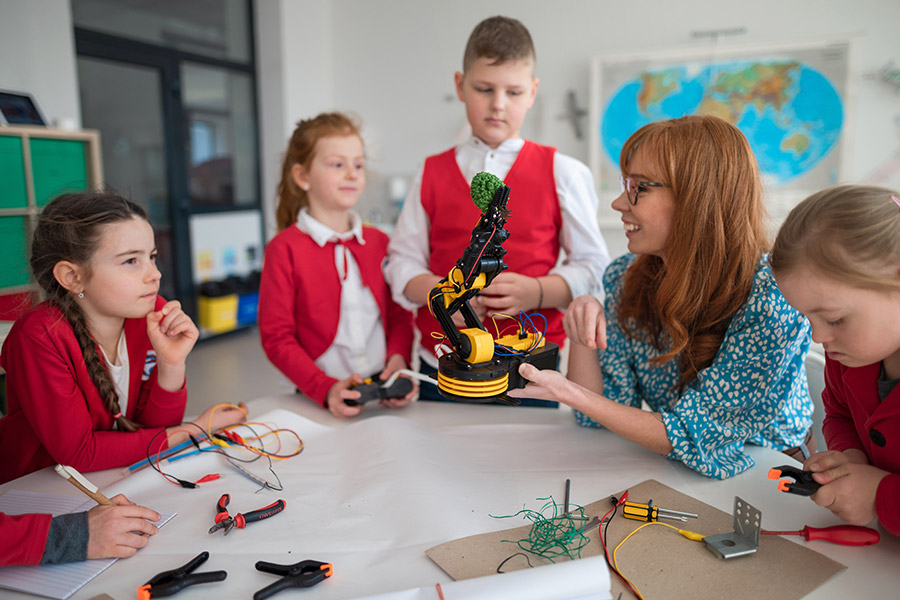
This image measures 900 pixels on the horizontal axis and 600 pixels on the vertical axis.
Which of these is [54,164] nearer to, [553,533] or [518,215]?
[518,215]

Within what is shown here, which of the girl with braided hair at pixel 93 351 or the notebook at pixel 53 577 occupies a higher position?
the girl with braided hair at pixel 93 351

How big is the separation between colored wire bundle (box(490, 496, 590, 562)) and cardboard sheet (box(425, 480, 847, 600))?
1 centimetres

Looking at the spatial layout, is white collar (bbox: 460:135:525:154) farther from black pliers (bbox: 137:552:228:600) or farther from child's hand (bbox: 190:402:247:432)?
black pliers (bbox: 137:552:228:600)

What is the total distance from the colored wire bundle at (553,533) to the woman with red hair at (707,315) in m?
0.22

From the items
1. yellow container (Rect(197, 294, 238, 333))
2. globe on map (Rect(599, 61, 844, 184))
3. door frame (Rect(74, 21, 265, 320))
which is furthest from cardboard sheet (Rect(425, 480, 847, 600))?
door frame (Rect(74, 21, 265, 320))

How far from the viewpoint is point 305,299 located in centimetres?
188

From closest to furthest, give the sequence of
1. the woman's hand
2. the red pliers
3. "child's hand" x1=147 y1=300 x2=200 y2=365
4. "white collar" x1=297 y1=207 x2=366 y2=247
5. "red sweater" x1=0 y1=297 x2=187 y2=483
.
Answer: the red pliers, the woman's hand, "red sweater" x1=0 y1=297 x2=187 y2=483, "child's hand" x1=147 y1=300 x2=200 y2=365, "white collar" x1=297 y1=207 x2=366 y2=247

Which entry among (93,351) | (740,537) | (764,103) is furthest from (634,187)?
(764,103)

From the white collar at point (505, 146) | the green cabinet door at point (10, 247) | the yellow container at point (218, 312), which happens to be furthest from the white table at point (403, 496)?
the yellow container at point (218, 312)

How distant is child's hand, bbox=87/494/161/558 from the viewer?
967 millimetres

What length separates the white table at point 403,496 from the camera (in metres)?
0.93

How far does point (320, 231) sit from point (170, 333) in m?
0.60

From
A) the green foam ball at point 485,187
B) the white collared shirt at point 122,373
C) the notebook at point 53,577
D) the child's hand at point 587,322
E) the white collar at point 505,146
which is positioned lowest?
the notebook at point 53,577

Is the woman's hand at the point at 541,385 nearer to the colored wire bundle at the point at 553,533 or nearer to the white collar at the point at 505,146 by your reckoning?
the colored wire bundle at the point at 553,533
